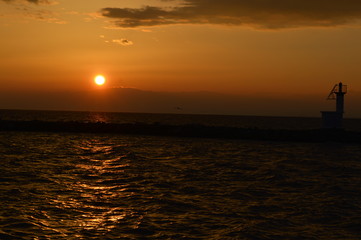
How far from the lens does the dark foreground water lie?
→ 11.5 m

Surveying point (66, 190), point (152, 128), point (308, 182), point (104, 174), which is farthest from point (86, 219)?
point (152, 128)

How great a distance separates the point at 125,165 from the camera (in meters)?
25.9

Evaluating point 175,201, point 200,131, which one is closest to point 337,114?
point 200,131

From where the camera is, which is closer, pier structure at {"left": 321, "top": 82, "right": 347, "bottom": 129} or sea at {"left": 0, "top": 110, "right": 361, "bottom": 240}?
sea at {"left": 0, "top": 110, "right": 361, "bottom": 240}

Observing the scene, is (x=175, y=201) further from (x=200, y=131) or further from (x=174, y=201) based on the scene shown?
(x=200, y=131)

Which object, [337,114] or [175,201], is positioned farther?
[337,114]

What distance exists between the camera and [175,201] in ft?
49.7

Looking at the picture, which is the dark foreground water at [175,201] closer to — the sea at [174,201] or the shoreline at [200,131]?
the sea at [174,201]

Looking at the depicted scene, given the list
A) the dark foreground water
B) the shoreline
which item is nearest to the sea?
the dark foreground water

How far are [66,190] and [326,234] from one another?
9905 millimetres

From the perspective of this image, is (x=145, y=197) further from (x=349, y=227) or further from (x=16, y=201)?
(x=349, y=227)

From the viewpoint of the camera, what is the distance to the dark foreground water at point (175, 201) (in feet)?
37.6

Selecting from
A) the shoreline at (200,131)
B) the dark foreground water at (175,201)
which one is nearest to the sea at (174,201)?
the dark foreground water at (175,201)

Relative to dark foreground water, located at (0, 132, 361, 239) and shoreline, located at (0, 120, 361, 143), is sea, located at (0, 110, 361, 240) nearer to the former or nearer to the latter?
dark foreground water, located at (0, 132, 361, 239)
